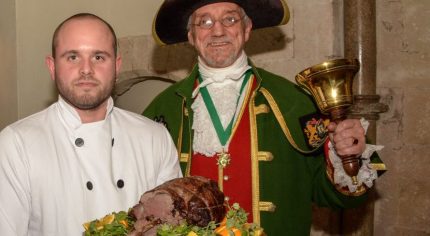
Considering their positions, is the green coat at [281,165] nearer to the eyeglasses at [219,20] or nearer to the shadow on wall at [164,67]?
the eyeglasses at [219,20]

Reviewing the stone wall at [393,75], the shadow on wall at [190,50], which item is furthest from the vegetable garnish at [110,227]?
the shadow on wall at [190,50]

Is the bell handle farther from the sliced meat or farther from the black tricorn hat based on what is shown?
the black tricorn hat

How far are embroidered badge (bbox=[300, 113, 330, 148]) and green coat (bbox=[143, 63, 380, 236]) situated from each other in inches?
1.5

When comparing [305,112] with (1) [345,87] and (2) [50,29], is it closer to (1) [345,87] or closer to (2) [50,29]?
(1) [345,87]

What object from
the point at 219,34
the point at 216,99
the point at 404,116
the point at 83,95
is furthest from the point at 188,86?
the point at 404,116

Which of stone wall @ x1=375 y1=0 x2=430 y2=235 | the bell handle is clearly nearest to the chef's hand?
the bell handle

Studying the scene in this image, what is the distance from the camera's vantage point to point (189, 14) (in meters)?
3.21

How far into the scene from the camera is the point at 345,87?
90.5 inches

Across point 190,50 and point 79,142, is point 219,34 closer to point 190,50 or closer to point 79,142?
point 79,142

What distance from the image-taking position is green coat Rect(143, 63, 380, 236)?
2838 millimetres

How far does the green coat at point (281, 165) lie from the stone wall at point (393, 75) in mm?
963

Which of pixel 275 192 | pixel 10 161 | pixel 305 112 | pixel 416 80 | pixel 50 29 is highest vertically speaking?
pixel 50 29

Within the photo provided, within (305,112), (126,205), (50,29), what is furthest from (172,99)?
(50,29)

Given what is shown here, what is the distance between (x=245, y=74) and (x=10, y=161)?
152 centimetres
